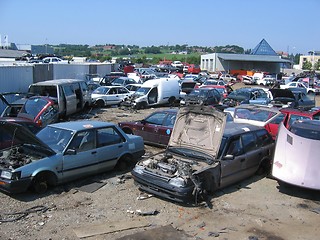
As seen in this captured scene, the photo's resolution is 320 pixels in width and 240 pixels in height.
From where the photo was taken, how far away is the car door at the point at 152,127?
12.6 metres

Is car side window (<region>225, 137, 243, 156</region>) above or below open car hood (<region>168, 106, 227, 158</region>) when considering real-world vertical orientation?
below

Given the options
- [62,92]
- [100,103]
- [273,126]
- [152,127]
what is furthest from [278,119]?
[100,103]

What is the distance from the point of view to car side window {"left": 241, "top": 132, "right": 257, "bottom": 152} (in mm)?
9649

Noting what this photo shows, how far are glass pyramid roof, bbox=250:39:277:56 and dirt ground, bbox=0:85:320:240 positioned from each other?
9101cm

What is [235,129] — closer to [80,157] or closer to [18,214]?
[80,157]

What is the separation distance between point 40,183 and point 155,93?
664 inches

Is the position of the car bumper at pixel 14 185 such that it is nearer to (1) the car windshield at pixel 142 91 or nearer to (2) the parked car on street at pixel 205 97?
(2) the parked car on street at pixel 205 97

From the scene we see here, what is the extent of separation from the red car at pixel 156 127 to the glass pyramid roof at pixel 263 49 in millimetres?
87681

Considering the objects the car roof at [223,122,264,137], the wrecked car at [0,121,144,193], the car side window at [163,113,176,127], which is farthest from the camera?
the car side window at [163,113,176,127]

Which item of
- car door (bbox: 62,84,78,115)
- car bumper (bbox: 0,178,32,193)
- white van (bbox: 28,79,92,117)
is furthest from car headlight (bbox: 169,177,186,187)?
car door (bbox: 62,84,78,115)

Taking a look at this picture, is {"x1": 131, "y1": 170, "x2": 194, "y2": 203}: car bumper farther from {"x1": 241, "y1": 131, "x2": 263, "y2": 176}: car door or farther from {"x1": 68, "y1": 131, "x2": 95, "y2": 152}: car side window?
{"x1": 241, "y1": 131, "x2": 263, "y2": 176}: car door

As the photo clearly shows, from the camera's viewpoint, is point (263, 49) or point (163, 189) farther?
point (263, 49)

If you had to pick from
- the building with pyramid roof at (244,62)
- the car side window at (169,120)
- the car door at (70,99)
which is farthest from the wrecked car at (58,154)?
the building with pyramid roof at (244,62)

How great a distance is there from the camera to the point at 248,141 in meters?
9.82
